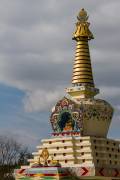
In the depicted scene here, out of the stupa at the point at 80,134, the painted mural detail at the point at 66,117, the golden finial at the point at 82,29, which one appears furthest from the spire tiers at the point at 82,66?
the painted mural detail at the point at 66,117

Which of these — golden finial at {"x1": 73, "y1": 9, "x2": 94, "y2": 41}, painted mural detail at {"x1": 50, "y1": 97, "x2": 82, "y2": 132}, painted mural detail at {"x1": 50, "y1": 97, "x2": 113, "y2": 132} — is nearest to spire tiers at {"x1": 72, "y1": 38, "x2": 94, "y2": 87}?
Result: golden finial at {"x1": 73, "y1": 9, "x2": 94, "y2": 41}

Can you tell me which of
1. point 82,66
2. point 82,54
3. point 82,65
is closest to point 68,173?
point 82,66

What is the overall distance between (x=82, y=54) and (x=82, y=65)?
1371 millimetres

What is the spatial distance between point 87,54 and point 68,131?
9.43 m

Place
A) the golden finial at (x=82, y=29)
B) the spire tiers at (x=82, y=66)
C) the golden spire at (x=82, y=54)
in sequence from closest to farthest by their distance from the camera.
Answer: the spire tiers at (x=82, y=66) → the golden spire at (x=82, y=54) → the golden finial at (x=82, y=29)

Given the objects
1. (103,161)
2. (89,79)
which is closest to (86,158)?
(103,161)

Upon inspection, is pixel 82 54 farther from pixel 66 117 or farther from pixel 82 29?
pixel 66 117

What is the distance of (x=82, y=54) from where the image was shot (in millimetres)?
58656

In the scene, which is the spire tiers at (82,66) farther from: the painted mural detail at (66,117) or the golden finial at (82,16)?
the painted mural detail at (66,117)

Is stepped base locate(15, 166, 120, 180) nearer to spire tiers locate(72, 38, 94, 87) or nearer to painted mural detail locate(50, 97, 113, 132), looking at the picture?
painted mural detail locate(50, 97, 113, 132)

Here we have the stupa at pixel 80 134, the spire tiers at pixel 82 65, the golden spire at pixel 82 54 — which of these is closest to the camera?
the stupa at pixel 80 134

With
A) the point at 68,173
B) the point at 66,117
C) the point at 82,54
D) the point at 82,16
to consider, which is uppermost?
the point at 82,16

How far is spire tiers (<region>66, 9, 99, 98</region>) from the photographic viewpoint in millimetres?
56406

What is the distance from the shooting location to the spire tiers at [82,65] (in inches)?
2221
